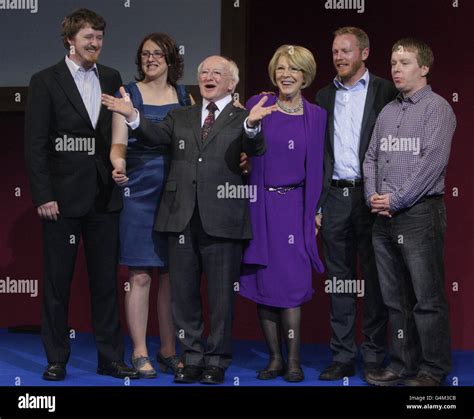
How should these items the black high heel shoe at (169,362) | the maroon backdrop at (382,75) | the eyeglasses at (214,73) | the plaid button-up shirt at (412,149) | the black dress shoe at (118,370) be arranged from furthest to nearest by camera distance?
the maroon backdrop at (382,75), the black high heel shoe at (169,362), the black dress shoe at (118,370), the eyeglasses at (214,73), the plaid button-up shirt at (412,149)

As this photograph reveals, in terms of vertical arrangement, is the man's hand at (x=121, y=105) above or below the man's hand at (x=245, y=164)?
above

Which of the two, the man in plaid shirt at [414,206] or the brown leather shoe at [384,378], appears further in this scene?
the brown leather shoe at [384,378]

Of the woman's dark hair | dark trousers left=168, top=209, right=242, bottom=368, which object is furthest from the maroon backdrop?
dark trousers left=168, top=209, right=242, bottom=368

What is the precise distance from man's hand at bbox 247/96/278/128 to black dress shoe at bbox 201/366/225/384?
1.16m

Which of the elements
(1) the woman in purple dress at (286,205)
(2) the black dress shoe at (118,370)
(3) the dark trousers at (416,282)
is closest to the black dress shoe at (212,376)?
(1) the woman in purple dress at (286,205)

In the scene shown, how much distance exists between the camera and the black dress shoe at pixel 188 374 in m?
4.59

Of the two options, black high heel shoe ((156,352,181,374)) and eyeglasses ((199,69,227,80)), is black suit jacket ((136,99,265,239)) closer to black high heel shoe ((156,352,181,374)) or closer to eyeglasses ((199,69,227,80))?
eyeglasses ((199,69,227,80))

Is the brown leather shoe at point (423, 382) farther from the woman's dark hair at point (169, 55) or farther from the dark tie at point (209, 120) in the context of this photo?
the woman's dark hair at point (169, 55)

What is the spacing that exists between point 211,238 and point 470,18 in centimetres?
215

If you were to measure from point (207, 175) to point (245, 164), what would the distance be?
7.4 inches

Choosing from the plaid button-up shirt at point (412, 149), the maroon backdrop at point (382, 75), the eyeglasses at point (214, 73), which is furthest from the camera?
the maroon backdrop at point (382, 75)

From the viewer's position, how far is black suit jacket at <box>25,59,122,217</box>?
4609mm

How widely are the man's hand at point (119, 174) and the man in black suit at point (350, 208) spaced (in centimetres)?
98
